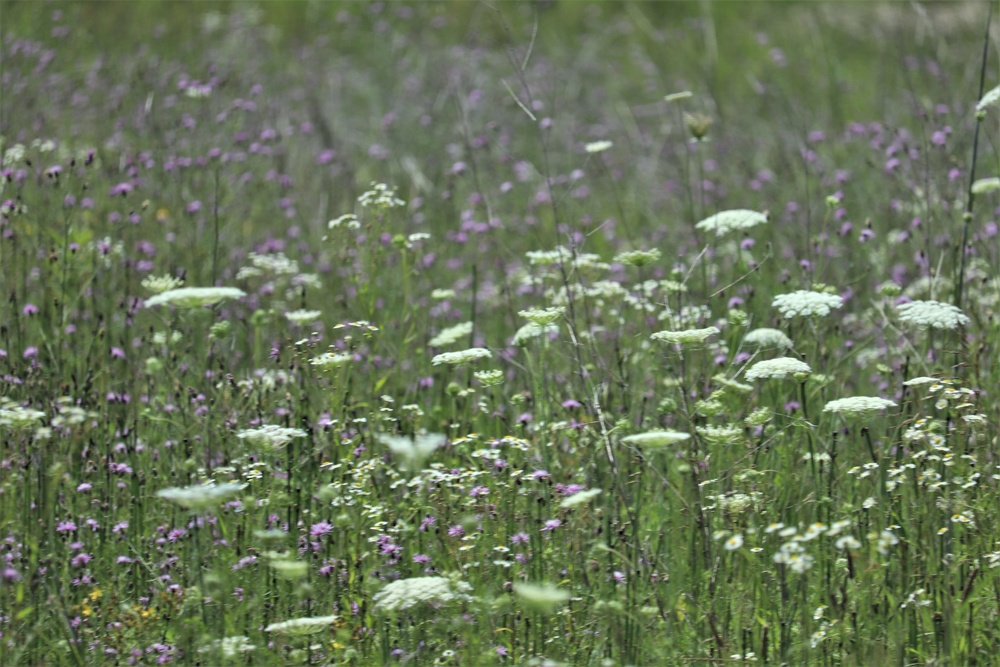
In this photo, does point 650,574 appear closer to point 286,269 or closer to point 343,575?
point 343,575

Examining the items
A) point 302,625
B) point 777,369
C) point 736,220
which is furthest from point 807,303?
point 302,625

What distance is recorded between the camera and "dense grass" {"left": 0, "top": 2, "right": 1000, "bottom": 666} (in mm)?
2557

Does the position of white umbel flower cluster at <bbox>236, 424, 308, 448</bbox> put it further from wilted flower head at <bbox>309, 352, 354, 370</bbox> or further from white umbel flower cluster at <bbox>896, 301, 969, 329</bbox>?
white umbel flower cluster at <bbox>896, 301, 969, 329</bbox>

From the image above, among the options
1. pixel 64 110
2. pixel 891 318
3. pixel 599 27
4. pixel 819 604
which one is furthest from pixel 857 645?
pixel 599 27

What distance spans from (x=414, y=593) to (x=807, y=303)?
1425 millimetres

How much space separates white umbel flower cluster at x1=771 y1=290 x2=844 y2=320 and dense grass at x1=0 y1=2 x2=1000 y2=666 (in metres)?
0.16

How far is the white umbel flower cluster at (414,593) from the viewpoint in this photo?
2266 millimetres

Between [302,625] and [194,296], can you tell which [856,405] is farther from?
[194,296]

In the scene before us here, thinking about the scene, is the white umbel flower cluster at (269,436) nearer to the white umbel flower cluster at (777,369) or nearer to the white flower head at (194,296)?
the white flower head at (194,296)

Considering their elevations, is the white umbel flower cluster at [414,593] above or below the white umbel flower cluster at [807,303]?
below

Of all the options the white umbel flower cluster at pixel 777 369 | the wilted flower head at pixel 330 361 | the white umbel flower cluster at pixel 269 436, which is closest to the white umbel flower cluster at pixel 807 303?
the white umbel flower cluster at pixel 777 369

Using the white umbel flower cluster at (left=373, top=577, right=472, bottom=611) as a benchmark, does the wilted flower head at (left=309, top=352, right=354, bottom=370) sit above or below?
above

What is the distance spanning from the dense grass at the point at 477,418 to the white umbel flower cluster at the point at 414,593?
0.05ft

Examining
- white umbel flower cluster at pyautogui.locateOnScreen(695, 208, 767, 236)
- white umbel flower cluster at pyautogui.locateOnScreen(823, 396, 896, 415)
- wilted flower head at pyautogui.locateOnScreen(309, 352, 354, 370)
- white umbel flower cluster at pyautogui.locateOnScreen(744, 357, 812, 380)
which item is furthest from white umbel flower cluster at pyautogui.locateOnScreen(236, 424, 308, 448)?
white umbel flower cluster at pyautogui.locateOnScreen(695, 208, 767, 236)
